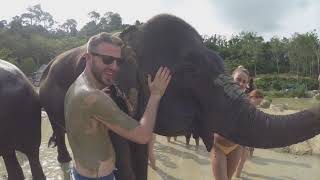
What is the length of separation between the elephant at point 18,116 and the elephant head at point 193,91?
2.09m

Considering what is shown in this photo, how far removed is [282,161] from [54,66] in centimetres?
516

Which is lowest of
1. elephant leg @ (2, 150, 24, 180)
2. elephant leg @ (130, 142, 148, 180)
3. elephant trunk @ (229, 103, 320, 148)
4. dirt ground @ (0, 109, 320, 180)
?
dirt ground @ (0, 109, 320, 180)

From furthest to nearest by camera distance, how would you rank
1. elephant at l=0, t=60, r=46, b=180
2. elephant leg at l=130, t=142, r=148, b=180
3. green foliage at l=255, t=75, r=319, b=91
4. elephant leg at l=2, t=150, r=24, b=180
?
1. green foliage at l=255, t=75, r=319, b=91
2. elephant leg at l=2, t=150, r=24, b=180
3. elephant at l=0, t=60, r=46, b=180
4. elephant leg at l=130, t=142, r=148, b=180

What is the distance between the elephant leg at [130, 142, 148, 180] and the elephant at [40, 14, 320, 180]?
471 millimetres

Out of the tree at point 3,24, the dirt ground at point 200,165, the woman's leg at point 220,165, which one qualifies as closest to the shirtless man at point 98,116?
the woman's leg at point 220,165

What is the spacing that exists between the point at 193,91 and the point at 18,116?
2.64 m

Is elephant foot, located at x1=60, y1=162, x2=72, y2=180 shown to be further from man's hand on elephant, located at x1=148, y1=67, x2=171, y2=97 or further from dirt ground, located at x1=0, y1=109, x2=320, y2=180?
man's hand on elephant, located at x1=148, y1=67, x2=171, y2=97

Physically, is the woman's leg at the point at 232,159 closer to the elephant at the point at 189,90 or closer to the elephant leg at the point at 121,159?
the elephant at the point at 189,90

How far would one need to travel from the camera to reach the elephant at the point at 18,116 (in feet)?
18.2

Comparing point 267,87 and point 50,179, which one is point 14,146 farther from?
point 267,87

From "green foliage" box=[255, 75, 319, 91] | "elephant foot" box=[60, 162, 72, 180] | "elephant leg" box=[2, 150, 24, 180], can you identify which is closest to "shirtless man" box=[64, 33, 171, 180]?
"elephant leg" box=[2, 150, 24, 180]

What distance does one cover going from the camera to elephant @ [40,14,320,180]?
3416 millimetres

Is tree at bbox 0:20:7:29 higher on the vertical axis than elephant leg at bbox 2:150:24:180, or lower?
higher

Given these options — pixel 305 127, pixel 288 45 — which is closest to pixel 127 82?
pixel 305 127
